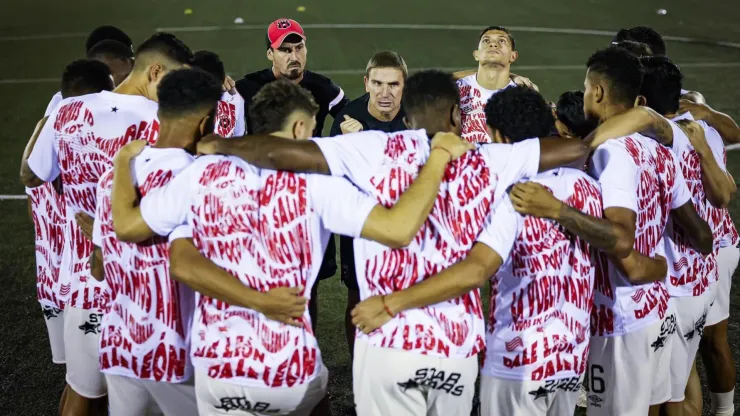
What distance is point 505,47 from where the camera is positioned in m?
7.24

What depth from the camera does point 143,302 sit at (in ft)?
13.9

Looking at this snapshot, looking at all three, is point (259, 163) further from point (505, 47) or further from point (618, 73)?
point (505, 47)

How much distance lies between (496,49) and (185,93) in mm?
3690

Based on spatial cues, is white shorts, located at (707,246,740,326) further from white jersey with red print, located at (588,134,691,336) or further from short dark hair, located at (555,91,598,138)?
short dark hair, located at (555,91,598,138)

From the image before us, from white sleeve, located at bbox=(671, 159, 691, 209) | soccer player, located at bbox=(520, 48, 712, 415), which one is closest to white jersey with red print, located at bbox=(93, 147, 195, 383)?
soccer player, located at bbox=(520, 48, 712, 415)

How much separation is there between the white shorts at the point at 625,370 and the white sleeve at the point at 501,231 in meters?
1.16

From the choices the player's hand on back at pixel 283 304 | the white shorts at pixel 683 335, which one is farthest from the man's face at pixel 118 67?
the white shorts at pixel 683 335

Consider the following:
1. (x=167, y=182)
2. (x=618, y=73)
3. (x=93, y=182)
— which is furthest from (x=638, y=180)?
(x=93, y=182)

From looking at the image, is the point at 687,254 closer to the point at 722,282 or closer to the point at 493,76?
the point at 722,282

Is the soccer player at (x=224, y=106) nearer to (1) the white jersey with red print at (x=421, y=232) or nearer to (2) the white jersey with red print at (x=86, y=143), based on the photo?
(2) the white jersey with red print at (x=86, y=143)

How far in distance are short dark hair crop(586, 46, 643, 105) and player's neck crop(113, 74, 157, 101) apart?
8.62 feet

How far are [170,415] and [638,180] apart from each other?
2707 millimetres

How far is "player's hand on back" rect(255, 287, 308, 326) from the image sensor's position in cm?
376

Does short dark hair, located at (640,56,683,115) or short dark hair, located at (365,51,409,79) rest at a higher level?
short dark hair, located at (365,51,409,79)
